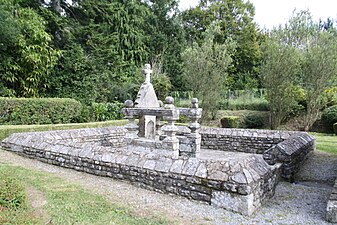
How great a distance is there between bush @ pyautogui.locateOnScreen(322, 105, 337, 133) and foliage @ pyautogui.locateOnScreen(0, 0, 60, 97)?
1597 centimetres

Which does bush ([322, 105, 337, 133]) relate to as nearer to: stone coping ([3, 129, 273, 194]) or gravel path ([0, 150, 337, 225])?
gravel path ([0, 150, 337, 225])

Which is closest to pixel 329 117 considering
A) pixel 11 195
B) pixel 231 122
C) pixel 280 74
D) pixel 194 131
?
pixel 280 74

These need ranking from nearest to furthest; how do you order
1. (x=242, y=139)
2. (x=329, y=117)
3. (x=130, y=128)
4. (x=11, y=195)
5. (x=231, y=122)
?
(x=11, y=195) → (x=130, y=128) → (x=242, y=139) → (x=329, y=117) → (x=231, y=122)

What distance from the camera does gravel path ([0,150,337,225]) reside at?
4.15 metres

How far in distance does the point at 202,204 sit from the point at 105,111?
12.9 m

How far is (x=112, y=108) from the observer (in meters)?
17.2

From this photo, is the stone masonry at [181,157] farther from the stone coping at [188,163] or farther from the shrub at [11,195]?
the shrub at [11,195]

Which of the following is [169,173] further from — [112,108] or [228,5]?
[228,5]

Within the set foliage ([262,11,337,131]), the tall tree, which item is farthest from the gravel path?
the tall tree

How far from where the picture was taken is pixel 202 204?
4.64m

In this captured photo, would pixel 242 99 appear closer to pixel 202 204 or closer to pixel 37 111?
pixel 37 111

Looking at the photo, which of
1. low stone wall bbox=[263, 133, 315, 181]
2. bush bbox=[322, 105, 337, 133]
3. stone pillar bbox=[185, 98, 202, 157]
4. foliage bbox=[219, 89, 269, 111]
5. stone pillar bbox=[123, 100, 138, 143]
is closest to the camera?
low stone wall bbox=[263, 133, 315, 181]

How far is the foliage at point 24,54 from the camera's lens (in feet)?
48.0

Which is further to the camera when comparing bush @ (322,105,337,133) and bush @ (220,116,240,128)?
bush @ (220,116,240,128)
